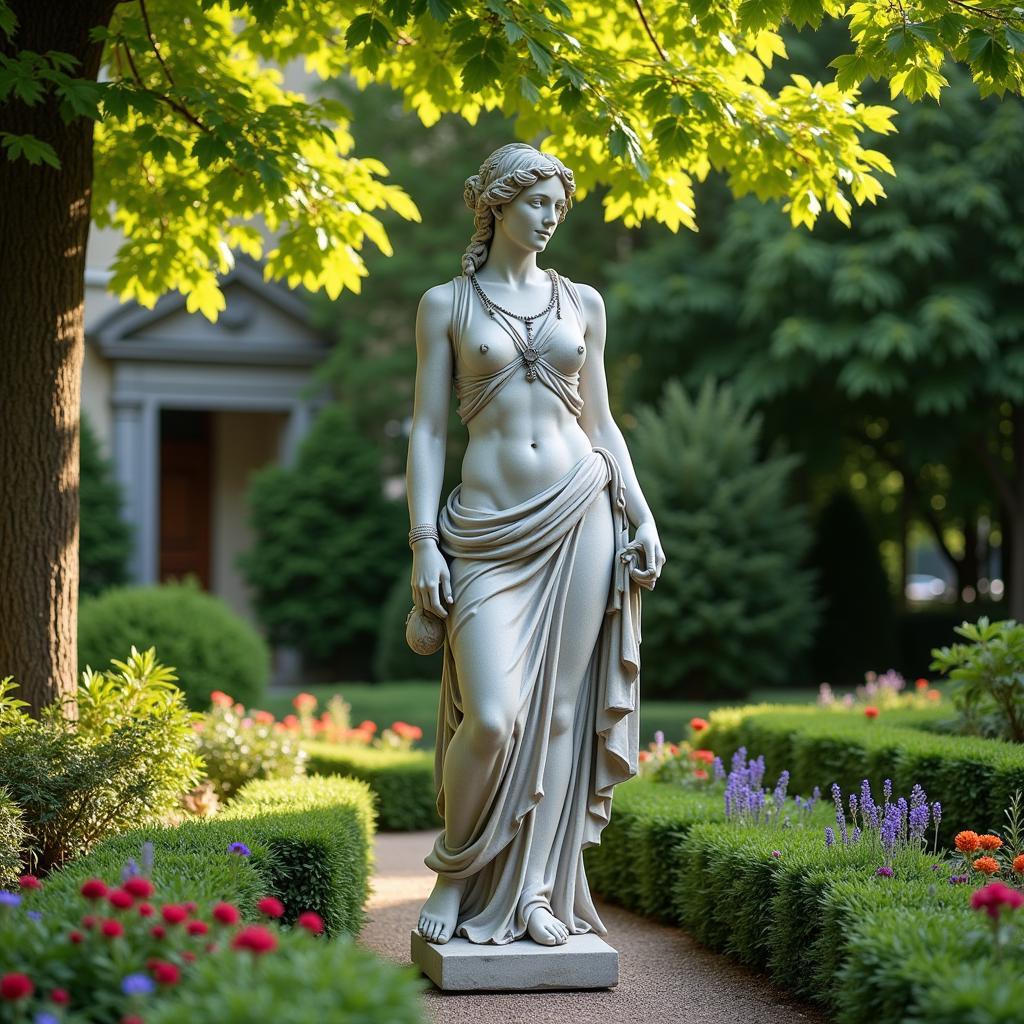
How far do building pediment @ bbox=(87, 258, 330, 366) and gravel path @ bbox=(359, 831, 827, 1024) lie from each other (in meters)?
14.8

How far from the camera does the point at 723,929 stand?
6.05 meters

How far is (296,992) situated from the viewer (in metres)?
2.95

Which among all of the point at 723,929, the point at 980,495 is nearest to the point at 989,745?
the point at 723,929

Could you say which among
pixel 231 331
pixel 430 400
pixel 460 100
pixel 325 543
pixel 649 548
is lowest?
pixel 325 543

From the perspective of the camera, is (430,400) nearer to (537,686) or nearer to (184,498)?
(537,686)

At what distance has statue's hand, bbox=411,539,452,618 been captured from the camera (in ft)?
17.0

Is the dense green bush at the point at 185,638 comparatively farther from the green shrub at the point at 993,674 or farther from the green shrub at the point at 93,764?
the green shrub at the point at 993,674

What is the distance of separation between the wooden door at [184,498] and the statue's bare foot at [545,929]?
18.4 metres

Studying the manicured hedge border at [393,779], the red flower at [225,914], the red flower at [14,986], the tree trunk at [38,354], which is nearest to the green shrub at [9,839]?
the tree trunk at [38,354]

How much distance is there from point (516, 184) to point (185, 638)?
780cm

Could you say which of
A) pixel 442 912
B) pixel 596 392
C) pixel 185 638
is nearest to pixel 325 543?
pixel 185 638

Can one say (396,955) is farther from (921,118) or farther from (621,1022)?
(921,118)

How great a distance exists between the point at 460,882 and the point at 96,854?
1.33m

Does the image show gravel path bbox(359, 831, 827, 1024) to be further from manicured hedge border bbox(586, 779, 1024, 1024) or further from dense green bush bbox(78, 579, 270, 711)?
dense green bush bbox(78, 579, 270, 711)
